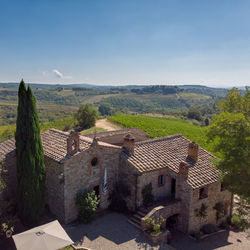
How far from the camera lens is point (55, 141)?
18.3m

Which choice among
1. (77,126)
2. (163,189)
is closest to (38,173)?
(163,189)

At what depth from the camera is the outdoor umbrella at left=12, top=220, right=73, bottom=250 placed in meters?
11.0

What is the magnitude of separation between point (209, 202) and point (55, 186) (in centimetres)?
1208

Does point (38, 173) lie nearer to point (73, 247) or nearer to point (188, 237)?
point (73, 247)

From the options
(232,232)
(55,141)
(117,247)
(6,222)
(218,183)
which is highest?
(55,141)

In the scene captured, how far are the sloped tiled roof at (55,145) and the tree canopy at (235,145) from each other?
7953 millimetres

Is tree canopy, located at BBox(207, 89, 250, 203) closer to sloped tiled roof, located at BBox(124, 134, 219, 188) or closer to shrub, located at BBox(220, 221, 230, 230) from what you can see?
sloped tiled roof, located at BBox(124, 134, 219, 188)

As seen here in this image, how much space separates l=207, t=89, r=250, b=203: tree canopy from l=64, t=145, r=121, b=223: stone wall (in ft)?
25.1

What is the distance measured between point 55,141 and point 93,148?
13.1 ft

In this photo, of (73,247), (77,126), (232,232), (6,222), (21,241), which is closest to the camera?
(21,241)

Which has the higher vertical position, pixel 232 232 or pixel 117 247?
pixel 117 247

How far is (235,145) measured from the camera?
1466 centimetres

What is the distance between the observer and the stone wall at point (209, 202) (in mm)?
16819

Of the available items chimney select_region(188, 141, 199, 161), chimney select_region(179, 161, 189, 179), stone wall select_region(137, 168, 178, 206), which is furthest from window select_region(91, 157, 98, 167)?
chimney select_region(188, 141, 199, 161)
